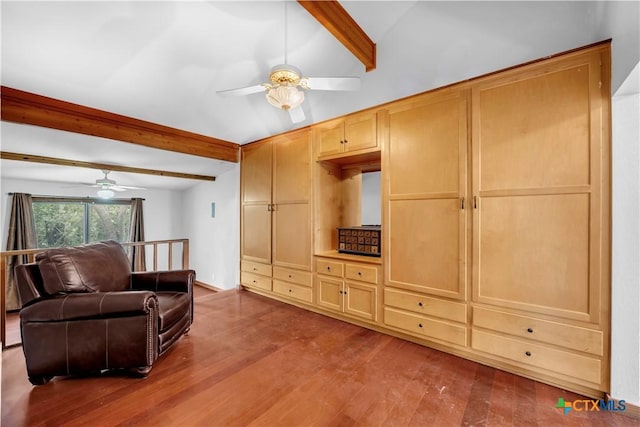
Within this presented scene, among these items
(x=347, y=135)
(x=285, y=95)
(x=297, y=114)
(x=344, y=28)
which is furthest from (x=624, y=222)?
(x=297, y=114)

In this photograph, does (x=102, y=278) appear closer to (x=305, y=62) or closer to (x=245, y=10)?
(x=245, y=10)

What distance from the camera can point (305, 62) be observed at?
9.77ft

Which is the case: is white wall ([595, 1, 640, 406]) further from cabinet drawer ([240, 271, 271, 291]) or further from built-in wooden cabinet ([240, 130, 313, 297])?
cabinet drawer ([240, 271, 271, 291])

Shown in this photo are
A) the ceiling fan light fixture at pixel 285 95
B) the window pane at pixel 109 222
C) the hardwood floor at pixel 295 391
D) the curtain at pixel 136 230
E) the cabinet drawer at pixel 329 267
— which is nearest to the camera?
the hardwood floor at pixel 295 391

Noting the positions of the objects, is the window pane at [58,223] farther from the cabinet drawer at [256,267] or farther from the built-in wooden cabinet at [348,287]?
the built-in wooden cabinet at [348,287]

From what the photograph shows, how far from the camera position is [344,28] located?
96.2 inches

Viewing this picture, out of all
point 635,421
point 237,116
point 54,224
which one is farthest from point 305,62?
point 54,224

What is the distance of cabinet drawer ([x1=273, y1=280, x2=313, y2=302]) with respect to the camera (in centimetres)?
332

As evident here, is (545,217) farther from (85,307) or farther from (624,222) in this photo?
(85,307)

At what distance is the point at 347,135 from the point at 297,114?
667 millimetres

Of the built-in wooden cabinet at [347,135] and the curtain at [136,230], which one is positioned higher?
the built-in wooden cabinet at [347,135]

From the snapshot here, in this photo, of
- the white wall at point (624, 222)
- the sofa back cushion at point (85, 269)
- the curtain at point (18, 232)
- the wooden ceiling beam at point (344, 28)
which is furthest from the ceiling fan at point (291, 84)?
the curtain at point (18, 232)

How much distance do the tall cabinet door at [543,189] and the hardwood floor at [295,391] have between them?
0.63 metres

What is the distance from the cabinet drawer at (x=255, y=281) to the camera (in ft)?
12.5
